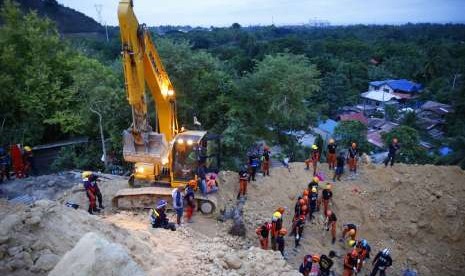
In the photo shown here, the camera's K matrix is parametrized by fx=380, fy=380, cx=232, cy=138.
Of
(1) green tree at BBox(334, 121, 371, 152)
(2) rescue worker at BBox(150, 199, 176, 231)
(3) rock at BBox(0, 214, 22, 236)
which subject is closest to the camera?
(3) rock at BBox(0, 214, 22, 236)

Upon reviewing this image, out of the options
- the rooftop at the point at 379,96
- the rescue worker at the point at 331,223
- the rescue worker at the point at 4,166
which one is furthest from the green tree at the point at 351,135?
the rooftop at the point at 379,96

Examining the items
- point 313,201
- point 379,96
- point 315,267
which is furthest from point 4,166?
point 379,96

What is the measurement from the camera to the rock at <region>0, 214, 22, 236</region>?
7001 mm

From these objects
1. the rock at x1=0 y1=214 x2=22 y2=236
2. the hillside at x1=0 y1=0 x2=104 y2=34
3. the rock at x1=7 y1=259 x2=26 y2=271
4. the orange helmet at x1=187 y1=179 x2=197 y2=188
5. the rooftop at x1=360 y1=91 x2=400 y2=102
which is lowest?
the rooftop at x1=360 y1=91 x2=400 y2=102

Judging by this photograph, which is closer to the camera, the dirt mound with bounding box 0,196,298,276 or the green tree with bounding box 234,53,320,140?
the dirt mound with bounding box 0,196,298,276

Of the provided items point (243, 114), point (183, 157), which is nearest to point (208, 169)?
point (183, 157)

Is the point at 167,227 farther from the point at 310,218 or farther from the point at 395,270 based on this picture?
the point at 395,270

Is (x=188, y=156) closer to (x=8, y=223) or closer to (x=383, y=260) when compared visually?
(x=8, y=223)

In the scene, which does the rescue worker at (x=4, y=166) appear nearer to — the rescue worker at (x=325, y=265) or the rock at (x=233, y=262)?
the rock at (x=233, y=262)

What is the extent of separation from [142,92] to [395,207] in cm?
1127

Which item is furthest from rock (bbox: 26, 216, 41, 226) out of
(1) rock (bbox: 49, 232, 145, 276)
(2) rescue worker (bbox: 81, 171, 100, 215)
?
(2) rescue worker (bbox: 81, 171, 100, 215)

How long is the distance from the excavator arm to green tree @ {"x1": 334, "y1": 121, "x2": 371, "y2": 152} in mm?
14422

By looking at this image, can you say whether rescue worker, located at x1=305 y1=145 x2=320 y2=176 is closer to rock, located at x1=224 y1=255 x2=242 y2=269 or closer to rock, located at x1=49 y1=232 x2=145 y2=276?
rock, located at x1=224 y1=255 x2=242 y2=269

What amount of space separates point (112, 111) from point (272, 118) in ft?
28.8
